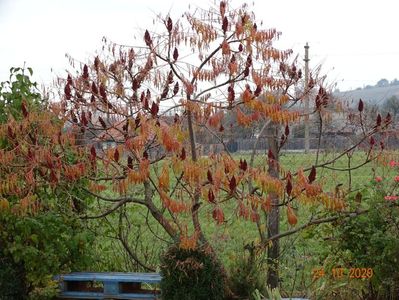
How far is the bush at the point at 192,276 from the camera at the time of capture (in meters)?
6.06

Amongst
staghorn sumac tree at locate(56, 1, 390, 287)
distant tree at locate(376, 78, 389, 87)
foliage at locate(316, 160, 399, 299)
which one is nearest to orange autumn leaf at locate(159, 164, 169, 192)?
staghorn sumac tree at locate(56, 1, 390, 287)

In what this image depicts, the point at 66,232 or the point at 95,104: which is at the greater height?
the point at 95,104

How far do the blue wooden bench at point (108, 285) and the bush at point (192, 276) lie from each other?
0.53 meters

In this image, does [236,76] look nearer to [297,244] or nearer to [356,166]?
[356,166]

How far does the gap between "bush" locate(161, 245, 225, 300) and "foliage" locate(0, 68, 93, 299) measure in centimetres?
109

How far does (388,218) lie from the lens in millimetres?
6191

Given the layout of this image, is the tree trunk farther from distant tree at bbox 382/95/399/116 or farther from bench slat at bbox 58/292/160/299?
distant tree at bbox 382/95/399/116

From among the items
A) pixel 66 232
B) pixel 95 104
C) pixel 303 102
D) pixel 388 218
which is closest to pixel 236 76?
pixel 303 102

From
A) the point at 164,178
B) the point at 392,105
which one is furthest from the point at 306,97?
the point at 392,105

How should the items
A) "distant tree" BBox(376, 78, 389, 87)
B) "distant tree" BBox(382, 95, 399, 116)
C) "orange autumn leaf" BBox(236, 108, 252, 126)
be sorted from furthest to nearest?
"distant tree" BBox(376, 78, 389, 87)
"distant tree" BBox(382, 95, 399, 116)
"orange autumn leaf" BBox(236, 108, 252, 126)

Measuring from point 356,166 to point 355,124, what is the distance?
0.37 m
